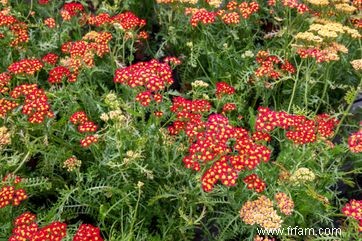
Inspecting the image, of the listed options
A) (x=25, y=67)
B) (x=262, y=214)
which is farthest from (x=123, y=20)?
(x=262, y=214)

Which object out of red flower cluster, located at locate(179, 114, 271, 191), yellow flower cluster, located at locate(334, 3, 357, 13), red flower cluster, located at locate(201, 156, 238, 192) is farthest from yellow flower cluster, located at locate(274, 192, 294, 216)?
yellow flower cluster, located at locate(334, 3, 357, 13)

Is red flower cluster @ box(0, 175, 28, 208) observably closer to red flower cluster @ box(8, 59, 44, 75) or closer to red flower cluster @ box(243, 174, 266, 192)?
red flower cluster @ box(8, 59, 44, 75)

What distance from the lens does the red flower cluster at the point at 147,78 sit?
326 cm

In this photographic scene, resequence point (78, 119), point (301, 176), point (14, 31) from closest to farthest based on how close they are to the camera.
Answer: point (301, 176)
point (78, 119)
point (14, 31)

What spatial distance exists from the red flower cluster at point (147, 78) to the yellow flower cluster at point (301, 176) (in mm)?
1077

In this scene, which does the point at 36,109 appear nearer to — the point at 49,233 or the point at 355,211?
the point at 49,233

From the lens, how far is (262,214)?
2.90 metres

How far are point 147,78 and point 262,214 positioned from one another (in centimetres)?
124

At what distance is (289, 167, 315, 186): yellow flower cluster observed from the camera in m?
3.00

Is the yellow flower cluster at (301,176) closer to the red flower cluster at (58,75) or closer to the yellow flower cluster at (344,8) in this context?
the red flower cluster at (58,75)

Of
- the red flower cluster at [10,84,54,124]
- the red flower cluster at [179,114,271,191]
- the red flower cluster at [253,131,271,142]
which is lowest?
the red flower cluster at [253,131,271,142]

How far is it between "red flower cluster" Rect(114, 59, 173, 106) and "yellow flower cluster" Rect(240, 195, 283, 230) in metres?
0.99

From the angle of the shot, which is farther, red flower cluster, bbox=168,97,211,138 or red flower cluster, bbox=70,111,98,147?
red flower cluster, bbox=168,97,211,138

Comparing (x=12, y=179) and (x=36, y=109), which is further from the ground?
(x=36, y=109)
